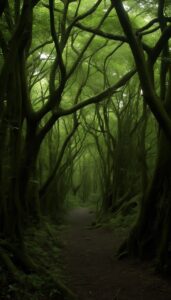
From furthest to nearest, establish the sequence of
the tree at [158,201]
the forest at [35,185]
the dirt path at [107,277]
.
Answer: the tree at [158,201], the dirt path at [107,277], the forest at [35,185]

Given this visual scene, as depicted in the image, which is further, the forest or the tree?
the tree

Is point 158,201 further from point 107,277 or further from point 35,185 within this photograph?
point 35,185

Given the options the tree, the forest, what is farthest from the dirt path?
the tree

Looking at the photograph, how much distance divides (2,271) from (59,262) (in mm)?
3627

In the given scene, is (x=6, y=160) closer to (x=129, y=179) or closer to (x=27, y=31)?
(x=27, y=31)

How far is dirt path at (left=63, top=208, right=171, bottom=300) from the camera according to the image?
261 inches

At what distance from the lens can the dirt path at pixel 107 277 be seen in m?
6.62

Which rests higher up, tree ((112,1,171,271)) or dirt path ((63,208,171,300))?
tree ((112,1,171,271))

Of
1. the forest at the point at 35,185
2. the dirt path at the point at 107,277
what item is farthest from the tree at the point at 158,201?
the dirt path at the point at 107,277

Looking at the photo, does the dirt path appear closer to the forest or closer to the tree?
the forest

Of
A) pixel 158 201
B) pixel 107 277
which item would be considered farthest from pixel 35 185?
pixel 107 277

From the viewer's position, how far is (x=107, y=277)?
7.81 m

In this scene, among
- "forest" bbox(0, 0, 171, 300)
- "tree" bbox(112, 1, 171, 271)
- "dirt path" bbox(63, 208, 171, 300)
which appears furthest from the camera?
"tree" bbox(112, 1, 171, 271)

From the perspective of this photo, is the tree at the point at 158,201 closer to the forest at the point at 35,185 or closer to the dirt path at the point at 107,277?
the forest at the point at 35,185
